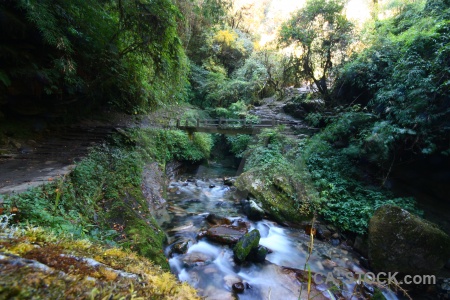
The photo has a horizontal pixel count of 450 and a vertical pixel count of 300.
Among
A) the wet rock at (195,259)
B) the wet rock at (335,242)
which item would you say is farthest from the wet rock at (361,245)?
the wet rock at (195,259)

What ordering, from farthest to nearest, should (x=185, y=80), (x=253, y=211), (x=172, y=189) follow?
1. (x=172, y=189)
2. (x=185, y=80)
3. (x=253, y=211)

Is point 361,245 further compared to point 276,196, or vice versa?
point 276,196

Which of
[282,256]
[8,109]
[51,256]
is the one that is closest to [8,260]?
[51,256]

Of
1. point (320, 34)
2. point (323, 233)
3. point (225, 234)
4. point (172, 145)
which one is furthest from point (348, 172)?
point (172, 145)

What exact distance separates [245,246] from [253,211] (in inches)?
82.6

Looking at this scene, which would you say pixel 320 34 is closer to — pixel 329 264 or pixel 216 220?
pixel 216 220

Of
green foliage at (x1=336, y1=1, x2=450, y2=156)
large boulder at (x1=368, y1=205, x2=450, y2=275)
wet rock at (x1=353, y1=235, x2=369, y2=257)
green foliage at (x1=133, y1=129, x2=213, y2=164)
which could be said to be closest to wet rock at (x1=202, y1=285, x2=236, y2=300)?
large boulder at (x1=368, y1=205, x2=450, y2=275)

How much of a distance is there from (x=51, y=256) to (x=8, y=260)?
6.9 inches

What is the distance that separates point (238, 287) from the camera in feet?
13.6

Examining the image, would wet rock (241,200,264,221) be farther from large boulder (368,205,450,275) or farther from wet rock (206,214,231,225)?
large boulder (368,205,450,275)

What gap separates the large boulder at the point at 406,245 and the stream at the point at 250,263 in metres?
0.58

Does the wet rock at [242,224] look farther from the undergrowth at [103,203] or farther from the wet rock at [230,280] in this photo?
the undergrowth at [103,203]

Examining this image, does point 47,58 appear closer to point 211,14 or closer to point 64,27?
point 64,27

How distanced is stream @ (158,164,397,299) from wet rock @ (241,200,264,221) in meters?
0.15
